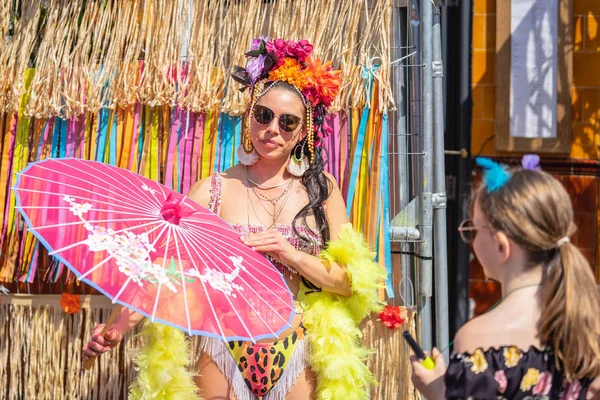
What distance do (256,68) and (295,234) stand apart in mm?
680

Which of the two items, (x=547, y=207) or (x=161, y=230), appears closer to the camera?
(x=547, y=207)

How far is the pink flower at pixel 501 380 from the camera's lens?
85.1 inches

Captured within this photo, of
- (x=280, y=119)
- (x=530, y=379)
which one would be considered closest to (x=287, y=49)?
(x=280, y=119)

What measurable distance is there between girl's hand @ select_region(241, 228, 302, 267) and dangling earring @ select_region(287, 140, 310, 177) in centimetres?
36

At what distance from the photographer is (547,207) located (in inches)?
86.4

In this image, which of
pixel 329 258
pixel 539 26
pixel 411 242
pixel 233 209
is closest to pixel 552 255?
pixel 329 258

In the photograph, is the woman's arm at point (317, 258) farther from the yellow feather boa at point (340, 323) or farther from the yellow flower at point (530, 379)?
the yellow flower at point (530, 379)

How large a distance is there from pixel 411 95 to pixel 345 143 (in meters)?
0.39

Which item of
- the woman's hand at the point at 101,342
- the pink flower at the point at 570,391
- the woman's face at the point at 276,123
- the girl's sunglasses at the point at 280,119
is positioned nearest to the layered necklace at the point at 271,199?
the woman's face at the point at 276,123

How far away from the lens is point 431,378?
2.35 metres

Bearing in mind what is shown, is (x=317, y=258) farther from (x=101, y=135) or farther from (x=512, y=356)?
(x=101, y=135)

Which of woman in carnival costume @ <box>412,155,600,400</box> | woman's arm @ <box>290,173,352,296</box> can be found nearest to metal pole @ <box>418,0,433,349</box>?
woman's arm @ <box>290,173,352,296</box>

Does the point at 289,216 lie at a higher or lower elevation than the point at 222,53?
lower

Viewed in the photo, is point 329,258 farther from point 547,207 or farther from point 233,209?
point 547,207
